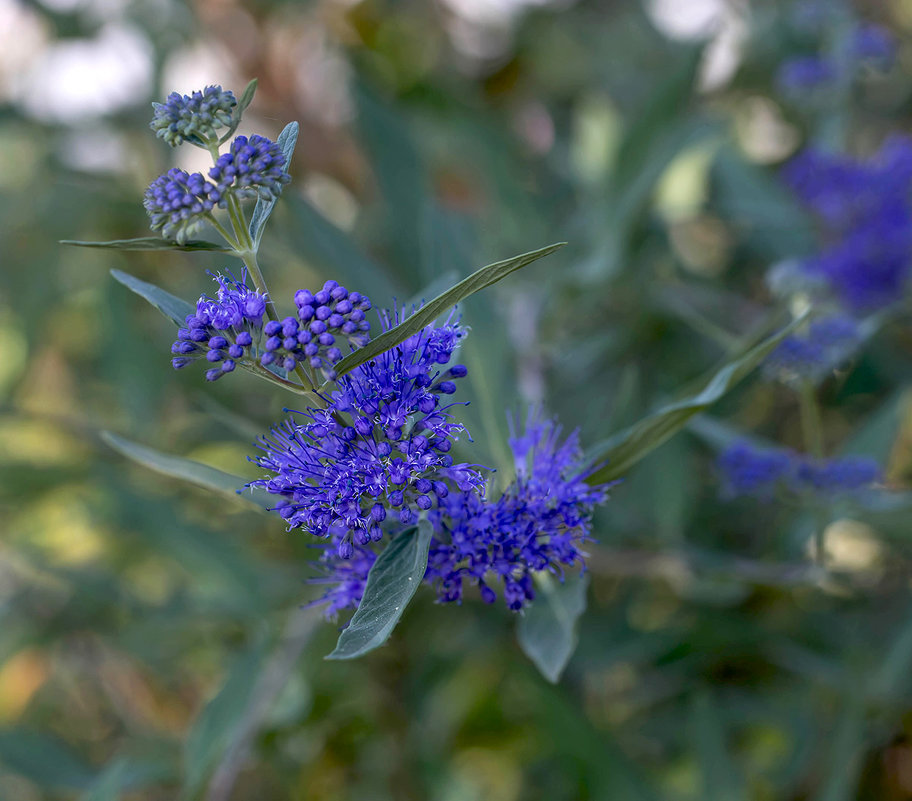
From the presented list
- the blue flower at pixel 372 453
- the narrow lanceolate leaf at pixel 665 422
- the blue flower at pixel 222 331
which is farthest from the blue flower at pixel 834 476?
the blue flower at pixel 222 331

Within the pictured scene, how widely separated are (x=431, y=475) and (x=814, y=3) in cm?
220

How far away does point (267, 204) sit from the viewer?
1016 mm

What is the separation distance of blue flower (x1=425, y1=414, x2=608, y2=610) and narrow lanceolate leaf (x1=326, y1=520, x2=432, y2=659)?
0.09m

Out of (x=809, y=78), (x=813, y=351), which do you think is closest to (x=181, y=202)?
(x=813, y=351)

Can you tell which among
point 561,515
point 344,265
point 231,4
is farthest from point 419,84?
point 561,515

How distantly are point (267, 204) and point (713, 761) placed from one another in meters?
1.60

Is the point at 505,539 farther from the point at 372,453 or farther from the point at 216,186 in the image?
the point at 216,186

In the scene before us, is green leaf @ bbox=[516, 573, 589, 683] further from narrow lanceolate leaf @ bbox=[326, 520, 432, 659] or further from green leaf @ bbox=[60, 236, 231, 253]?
green leaf @ bbox=[60, 236, 231, 253]

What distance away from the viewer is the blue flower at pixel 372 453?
1.02 m

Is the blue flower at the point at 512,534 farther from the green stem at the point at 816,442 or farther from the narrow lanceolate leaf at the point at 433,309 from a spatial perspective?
the green stem at the point at 816,442

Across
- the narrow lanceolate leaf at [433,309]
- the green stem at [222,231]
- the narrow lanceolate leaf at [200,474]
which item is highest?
the green stem at [222,231]

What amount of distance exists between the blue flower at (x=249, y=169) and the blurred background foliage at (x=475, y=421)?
39 centimetres

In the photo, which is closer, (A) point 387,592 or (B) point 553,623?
(A) point 387,592

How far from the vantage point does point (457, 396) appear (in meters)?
1.52
